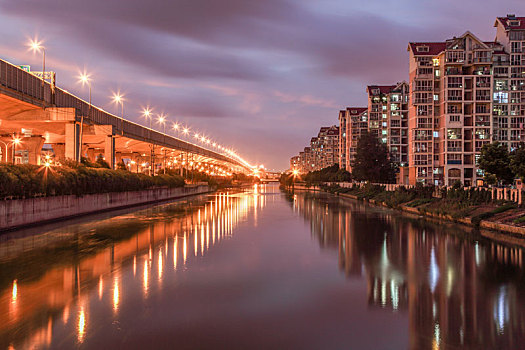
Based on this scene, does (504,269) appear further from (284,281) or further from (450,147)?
(450,147)

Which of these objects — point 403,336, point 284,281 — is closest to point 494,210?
point 284,281

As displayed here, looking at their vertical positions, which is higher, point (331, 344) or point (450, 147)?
point (450, 147)

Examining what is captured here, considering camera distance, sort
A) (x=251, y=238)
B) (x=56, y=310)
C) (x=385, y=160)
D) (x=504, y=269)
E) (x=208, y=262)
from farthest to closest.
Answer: (x=385, y=160), (x=251, y=238), (x=208, y=262), (x=504, y=269), (x=56, y=310)

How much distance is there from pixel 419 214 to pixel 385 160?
120ft

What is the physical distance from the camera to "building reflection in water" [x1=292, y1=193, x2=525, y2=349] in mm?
7020

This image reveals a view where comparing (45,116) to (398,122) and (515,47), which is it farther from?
(398,122)

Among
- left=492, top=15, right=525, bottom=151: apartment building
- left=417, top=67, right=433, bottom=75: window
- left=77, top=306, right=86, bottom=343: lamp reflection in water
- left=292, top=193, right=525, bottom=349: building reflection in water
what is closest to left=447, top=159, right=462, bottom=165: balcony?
left=492, top=15, right=525, bottom=151: apartment building

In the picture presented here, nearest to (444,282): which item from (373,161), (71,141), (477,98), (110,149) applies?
(71,141)

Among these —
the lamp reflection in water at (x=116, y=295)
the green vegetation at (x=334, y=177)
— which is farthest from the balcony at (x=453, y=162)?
the lamp reflection in water at (x=116, y=295)

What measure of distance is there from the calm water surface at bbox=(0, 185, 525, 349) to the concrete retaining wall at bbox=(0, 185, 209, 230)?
3.63m

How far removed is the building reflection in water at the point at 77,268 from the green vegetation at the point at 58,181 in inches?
124

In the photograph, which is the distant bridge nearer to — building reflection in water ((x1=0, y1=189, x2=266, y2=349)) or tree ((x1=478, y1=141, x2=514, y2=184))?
building reflection in water ((x1=0, y1=189, x2=266, y2=349))

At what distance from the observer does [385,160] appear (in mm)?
67875

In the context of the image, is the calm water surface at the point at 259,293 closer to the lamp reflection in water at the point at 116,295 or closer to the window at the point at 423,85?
the lamp reflection in water at the point at 116,295
